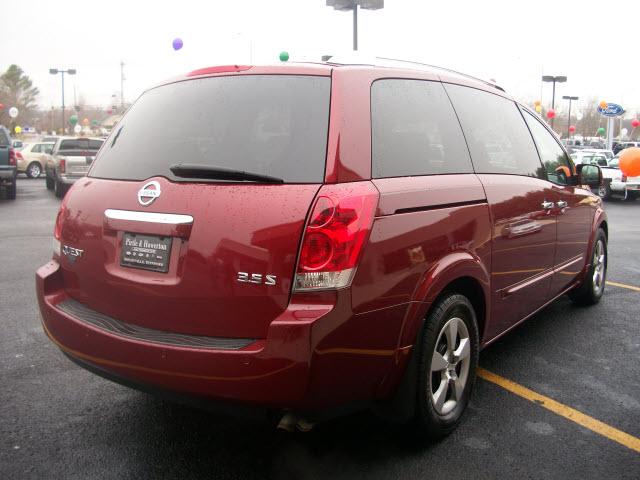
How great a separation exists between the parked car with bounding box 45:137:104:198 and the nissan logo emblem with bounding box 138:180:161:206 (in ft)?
46.4

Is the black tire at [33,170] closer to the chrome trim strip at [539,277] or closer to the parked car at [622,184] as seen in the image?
the parked car at [622,184]

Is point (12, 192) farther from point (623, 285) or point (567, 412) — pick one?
point (567, 412)

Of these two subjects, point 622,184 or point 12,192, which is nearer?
point 12,192

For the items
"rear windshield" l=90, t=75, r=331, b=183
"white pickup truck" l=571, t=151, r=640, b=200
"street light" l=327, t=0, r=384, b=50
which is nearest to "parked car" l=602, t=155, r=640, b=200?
"white pickup truck" l=571, t=151, r=640, b=200

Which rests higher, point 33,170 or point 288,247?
point 288,247

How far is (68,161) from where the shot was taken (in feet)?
57.0

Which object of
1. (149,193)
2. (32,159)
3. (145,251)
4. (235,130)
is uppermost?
(235,130)

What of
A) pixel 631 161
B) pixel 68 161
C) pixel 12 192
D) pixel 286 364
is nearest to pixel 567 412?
pixel 286 364

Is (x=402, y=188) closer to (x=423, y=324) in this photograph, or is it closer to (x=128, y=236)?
(x=423, y=324)

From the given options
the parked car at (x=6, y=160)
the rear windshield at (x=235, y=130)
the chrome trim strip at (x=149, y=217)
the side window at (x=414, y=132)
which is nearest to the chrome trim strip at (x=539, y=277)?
the side window at (x=414, y=132)

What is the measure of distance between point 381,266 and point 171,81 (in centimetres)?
152

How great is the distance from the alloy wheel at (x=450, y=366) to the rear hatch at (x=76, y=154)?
14424mm

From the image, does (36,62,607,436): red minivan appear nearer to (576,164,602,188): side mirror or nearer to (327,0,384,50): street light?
(576,164,602,188): side mirror

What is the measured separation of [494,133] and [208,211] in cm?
207
